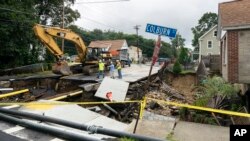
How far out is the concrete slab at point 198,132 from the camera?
9391 mm

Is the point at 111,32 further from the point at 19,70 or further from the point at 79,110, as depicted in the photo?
the point at 79,110

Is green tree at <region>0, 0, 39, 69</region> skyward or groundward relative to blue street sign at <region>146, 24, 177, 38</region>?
skyward

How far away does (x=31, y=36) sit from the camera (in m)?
40.4

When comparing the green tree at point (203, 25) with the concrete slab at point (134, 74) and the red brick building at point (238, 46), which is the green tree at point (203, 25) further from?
the red brick building at point (238, 46)

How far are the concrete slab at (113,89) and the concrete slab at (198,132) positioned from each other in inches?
234

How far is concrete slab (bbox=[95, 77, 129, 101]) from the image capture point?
16844 millimetres

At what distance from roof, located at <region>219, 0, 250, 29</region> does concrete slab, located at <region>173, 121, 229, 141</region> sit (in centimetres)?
659

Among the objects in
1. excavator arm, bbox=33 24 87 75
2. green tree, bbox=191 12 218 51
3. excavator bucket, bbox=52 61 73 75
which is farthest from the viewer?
green tree, bbox=191 12 218 51

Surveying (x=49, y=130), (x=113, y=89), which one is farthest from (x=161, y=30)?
(x=113, y=89)

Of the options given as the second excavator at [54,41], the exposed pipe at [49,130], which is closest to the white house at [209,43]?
the second excavator at [54,41]

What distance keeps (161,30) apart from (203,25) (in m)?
99.7

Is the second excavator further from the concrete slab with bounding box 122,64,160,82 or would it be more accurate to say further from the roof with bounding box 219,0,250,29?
the roof with bounding box 219,0,250,29

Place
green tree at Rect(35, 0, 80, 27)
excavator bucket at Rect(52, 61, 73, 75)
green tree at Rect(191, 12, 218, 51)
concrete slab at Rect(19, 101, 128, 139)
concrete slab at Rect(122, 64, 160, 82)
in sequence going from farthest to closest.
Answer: green tree at Rect(191, 12, 218, 51) < green tree at Rect(35, 0, 80, 27) < excavator bucket at Rect(52, 61, 73, 75) < concrete slab at Rect(122, 64, 160, 82) < concrete slab at Rect(19, 101, 128, 139)

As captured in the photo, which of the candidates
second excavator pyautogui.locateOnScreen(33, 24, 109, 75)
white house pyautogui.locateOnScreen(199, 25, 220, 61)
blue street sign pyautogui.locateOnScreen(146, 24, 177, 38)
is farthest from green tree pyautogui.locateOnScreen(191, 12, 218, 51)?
blue street sign pyautogui.locateOnScreen(146, 24, 177, 38)
